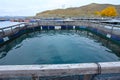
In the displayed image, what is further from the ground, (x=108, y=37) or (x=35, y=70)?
(x=35, y=70)

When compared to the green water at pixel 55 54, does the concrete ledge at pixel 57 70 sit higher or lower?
higher

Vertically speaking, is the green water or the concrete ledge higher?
the concrete ledge

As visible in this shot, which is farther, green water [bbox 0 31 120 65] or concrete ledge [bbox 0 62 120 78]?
green water [bbox 0 31 120 65]

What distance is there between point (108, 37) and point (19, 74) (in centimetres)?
1804

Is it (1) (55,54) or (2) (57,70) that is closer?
(2) (57,70)

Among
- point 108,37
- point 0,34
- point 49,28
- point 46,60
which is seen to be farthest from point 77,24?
point 46,60

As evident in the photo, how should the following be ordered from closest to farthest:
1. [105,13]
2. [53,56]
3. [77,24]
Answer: [53,56] → [77,24] → [105,13]

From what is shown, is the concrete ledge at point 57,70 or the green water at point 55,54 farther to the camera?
the green water at point 55,54

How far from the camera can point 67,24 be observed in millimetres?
34312

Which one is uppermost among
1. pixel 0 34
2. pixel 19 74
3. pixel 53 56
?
pixel 19 74

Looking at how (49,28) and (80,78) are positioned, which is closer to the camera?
(80,78)

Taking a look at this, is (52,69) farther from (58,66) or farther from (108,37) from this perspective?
(108,37)

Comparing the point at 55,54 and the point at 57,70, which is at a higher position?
the point at 57,70

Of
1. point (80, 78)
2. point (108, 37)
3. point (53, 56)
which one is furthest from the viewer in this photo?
point (108, 37)
